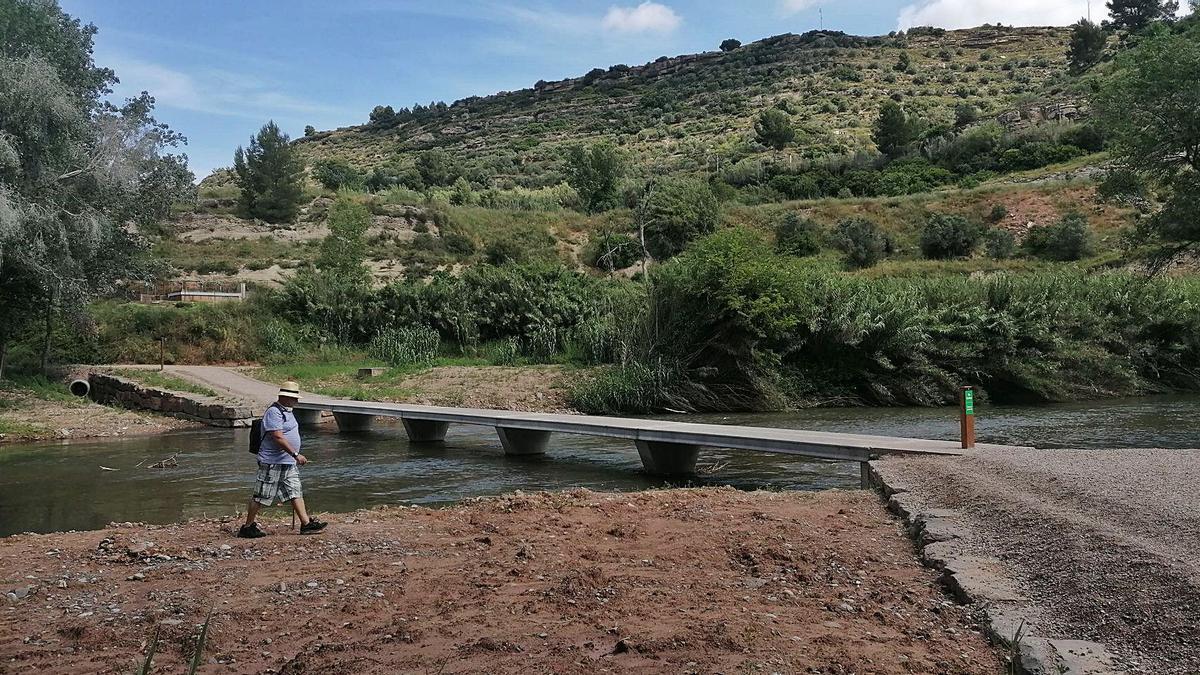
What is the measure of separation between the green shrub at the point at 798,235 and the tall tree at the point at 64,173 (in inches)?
1107

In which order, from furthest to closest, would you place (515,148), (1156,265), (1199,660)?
(515,148)
(1156,265)
(1199,660)

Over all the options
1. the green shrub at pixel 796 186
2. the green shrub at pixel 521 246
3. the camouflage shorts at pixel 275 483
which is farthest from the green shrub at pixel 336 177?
the camouflage shorts at pixel 275 483

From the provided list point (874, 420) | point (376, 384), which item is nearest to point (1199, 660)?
point (874, 420)

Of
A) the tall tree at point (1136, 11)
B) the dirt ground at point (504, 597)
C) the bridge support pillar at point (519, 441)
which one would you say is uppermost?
the tall tree at point (1136, 11)

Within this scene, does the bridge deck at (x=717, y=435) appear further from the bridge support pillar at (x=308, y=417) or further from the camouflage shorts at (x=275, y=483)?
the camouflage shorts at (x=275, y=483)

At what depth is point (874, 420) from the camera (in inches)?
749

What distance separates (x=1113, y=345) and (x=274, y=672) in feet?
84.1

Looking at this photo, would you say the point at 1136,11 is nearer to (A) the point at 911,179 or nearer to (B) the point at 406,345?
(A) the point at 911,179

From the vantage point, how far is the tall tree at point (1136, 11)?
235 ft

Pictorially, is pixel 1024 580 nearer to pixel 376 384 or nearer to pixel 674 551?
pixel 674 551

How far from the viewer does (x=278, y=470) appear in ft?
26.6

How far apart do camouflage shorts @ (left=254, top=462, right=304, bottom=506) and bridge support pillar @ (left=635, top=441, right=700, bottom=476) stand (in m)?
6.12

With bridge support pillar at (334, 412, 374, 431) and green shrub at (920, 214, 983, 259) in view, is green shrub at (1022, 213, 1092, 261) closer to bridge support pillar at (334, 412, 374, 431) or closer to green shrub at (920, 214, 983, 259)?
green shrub at (920, 214, 983, 259)

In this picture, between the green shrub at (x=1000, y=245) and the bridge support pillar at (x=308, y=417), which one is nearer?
the bridge support pillar at (x=308, y=417)
